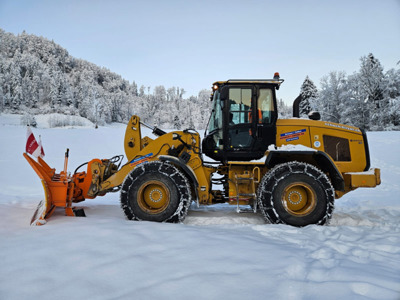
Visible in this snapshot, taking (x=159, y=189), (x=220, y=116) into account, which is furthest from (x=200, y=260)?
(x=220, y=116)

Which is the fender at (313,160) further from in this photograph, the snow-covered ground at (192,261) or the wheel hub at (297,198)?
the snow-covered ground at (192,261)

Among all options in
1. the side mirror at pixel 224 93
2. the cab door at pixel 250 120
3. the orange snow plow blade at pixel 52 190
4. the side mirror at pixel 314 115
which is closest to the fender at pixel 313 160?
the cab door at pixel 250 120

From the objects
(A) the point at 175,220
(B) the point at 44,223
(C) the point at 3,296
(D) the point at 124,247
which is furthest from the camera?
(A) the point at 175,220

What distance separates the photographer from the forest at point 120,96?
88.3ft

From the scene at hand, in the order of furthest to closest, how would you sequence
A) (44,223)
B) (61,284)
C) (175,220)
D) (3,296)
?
1. (175,220)
2. (44,223)
3. (61,284)
4. (3,296)

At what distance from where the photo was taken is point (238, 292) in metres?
1.88

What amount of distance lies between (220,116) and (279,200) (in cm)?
189

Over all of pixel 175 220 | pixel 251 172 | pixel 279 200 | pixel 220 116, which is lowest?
pixel 175 220

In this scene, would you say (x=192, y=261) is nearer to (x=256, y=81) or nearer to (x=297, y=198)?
(x=297, y=198)

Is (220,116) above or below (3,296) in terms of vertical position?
above

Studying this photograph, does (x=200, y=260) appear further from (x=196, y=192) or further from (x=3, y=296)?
(x=196, y=192)

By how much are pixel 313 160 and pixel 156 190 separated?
3.02 metres

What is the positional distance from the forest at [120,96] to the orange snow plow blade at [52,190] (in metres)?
3.28

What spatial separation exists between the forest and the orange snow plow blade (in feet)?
10.8
